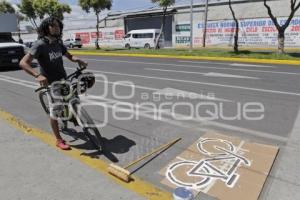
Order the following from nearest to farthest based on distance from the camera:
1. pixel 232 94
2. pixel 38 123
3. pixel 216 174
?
pixel 216 174, pixel 38 123, pixel 232 94

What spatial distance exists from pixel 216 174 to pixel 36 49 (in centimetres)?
289

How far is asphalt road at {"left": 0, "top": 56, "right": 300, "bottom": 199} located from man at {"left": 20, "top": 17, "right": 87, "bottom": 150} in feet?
3.50

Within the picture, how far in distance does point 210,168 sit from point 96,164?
1.47m

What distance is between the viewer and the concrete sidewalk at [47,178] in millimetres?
3504

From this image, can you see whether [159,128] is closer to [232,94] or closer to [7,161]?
[7,161]

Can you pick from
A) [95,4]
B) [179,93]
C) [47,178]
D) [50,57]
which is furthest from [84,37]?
[47,178]

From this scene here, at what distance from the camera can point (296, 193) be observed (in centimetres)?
350

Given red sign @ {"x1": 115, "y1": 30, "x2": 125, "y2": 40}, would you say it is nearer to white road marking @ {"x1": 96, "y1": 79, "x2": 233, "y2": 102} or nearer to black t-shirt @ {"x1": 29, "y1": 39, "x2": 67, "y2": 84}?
white road marking @ {"x1": 96, "y1": 79, "x2": 233, "y2": 102}

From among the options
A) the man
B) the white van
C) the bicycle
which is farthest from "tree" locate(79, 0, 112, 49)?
the bicycle

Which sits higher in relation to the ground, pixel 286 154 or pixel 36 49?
pixel 36 49

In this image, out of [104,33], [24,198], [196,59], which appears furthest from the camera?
[104,33]

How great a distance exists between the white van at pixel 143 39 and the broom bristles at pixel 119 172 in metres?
31.1

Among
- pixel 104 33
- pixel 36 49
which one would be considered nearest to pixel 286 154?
pixel 36 49

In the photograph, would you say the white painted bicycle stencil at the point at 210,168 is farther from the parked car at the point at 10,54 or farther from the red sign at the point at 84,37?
the red sign at the point at 84,37
